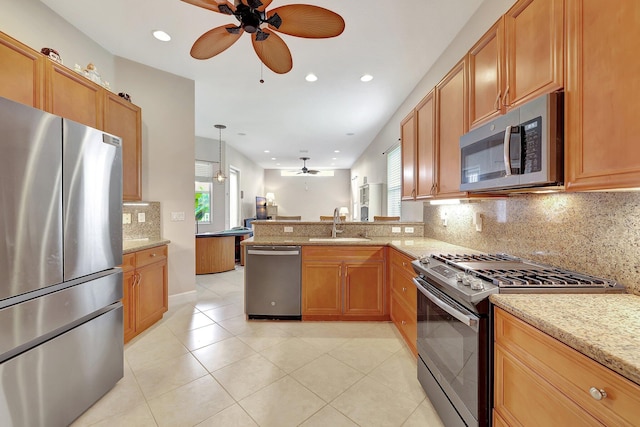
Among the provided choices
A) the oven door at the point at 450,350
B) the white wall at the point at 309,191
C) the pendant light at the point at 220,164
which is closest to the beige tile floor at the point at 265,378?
the oven door at the point at 450,350

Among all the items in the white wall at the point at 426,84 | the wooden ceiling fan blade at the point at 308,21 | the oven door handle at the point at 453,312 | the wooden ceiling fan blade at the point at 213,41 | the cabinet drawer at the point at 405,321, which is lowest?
the cabinet drawer at the point at 405,321

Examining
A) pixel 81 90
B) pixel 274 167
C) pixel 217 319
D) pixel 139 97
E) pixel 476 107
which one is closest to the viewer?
pixel 476 107

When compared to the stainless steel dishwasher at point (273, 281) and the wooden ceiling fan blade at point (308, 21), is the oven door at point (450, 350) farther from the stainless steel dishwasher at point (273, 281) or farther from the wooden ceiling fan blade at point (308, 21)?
the wooden ceiling fan blade at point (308, 21)

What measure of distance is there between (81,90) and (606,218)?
369cm

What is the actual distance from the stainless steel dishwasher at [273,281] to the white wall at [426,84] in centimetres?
189

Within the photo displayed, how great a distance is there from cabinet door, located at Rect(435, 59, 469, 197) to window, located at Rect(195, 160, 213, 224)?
5.61 metres

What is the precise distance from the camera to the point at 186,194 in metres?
3.63

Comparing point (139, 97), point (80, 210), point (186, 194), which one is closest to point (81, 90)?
point (139, 97)

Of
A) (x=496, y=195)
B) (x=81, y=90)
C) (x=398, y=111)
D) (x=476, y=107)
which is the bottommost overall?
(x=496, y=195)

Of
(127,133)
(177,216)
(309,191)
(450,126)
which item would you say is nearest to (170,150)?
(127,133)

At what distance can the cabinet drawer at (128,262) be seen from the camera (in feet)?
7.87

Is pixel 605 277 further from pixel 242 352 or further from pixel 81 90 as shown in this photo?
pixel 81 90

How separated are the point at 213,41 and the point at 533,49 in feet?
6.49

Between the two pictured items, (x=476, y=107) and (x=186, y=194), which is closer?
(x=476, y=107)
